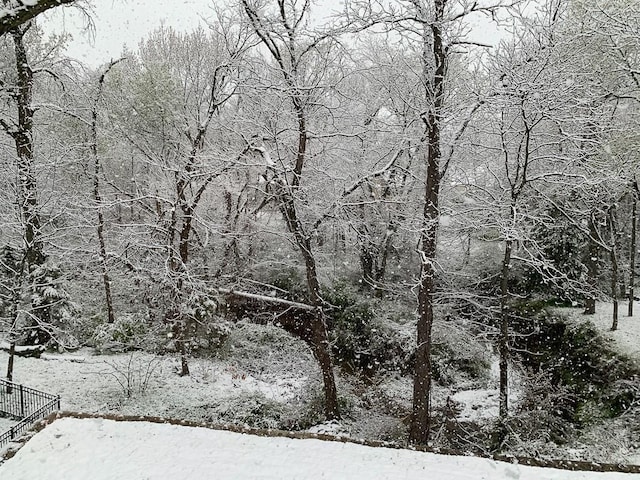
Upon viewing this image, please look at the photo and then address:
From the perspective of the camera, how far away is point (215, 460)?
6.91m

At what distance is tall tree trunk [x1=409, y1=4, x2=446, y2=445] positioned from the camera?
9.05 m

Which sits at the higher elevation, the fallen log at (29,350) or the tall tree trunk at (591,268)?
the tall tree trunk at (591,268)

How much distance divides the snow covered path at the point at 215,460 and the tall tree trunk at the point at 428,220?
2621mm

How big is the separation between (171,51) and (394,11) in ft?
46.5

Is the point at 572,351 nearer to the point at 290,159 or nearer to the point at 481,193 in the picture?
the point at 481,193

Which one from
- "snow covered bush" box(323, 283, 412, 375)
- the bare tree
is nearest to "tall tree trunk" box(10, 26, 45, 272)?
the bare tree

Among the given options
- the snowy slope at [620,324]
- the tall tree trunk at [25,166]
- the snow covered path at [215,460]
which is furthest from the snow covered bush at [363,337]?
the tall tree trunk at [25,166]

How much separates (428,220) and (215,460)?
5.19m

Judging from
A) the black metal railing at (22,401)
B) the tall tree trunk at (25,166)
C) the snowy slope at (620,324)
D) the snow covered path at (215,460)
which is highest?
the tall tree trunk at (25,166)

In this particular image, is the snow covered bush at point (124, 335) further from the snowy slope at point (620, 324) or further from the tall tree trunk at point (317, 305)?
the snowy slope at point (620, 324)

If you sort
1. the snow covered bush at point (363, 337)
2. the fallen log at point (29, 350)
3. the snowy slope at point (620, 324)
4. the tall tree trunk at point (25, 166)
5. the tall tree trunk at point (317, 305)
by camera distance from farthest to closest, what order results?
the snow covered bush at point (363, 337)
the fallen log at point (29, 350)
the snowy slope at point (620, 324)
the tall tree trunk at point (25, 166)
the tall tree trunk at point (317, 305)

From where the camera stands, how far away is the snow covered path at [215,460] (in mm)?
6566

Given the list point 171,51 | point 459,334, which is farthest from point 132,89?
point 459,334

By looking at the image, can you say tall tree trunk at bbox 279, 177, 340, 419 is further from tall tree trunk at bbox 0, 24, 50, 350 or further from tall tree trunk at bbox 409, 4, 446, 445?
tall tree trunk at bbox 0, 24, 50, 350
